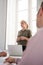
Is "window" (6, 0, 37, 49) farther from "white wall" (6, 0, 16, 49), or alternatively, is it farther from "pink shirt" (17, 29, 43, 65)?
"pink shirt" (17, 29, 43, 65)

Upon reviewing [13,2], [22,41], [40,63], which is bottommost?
[22,41]

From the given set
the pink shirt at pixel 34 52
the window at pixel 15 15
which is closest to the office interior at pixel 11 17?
the window at pixel 15 15

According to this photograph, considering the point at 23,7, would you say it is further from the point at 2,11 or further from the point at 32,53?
the point at 32,53

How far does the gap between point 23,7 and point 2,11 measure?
0.65 m

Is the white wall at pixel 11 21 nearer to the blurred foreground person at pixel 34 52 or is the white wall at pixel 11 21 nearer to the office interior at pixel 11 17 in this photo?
the office interior at pixel 11 17

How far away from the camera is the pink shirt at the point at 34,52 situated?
2.08ft

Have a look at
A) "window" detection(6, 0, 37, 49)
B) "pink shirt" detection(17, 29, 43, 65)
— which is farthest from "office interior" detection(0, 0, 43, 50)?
"pink shirt" detection(17, 29, 43, 65)

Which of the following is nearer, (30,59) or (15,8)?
(30,59)

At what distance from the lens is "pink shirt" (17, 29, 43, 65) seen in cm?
64

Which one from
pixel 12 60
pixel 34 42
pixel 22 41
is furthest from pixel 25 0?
pixel 34 42

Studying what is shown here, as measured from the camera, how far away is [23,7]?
4.33 m

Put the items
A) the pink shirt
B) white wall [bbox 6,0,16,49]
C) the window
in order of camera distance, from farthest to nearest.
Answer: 1. white wall [bbox 6,0,16,49]
2. the window
3. the pink shirt

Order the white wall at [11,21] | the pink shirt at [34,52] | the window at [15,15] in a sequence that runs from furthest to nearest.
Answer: the white wall at [11,21]
the window at [15,15]
the pink shirt at [34,52]

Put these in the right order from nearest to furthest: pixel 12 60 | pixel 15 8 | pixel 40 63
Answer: pixel 40 63, pixel 12 60, pixel 15 8
